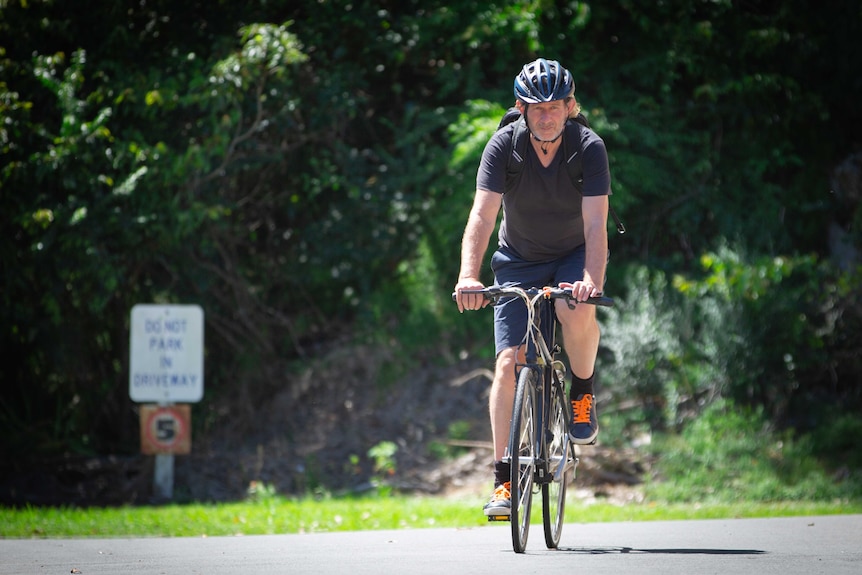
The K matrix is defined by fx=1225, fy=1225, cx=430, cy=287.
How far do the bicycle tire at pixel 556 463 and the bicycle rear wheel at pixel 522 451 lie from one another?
103mm

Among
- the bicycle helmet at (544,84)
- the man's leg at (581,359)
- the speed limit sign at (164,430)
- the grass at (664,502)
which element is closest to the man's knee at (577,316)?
the man's leg at (581,359)

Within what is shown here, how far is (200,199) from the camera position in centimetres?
1183

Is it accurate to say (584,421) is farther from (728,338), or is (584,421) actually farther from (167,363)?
(167,363)

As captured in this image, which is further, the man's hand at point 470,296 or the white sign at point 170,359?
the white sign at point 170,359

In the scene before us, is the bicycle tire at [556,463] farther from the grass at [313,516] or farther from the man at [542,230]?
the grass at [313,516]

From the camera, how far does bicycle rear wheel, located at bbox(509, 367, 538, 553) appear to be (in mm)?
5445

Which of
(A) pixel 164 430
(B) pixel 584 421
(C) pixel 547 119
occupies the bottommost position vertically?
(A) pixel 164 430

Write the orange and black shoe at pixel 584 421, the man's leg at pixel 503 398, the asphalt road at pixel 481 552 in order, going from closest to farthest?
the asphalt road at pixel 481 552
the man's leg at pixel 503 398
the orange and black shoe at pixel 584 421

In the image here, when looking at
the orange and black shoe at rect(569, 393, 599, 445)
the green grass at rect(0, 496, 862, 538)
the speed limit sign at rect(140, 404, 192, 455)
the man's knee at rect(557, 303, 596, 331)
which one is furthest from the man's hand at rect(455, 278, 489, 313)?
the speed limit sign at rect(140, 404, 192, 455)

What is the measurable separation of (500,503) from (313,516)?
356 centimetres

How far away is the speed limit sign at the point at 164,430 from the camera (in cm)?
1125

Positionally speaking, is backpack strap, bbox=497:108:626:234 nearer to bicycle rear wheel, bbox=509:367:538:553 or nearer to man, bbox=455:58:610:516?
man, bbox=455:58:610:516

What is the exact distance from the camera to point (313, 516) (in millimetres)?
8891

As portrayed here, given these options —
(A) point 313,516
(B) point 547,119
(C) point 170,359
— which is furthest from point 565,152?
(C) point 170,359
